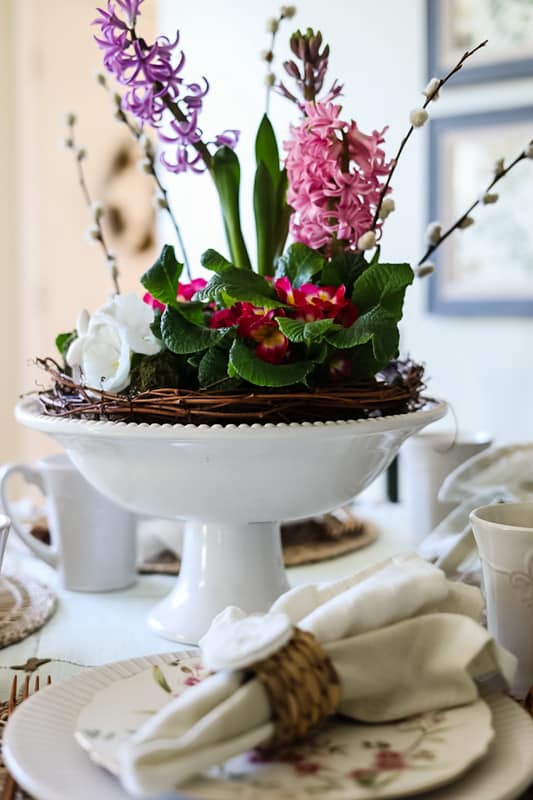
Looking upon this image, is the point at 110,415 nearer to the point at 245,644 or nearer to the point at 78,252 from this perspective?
the point at 245,644

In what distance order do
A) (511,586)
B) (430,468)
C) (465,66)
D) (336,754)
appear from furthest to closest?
(465,66) < (430,468) < (511,586) < (336,754)

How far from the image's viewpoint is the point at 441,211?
92.7 inches

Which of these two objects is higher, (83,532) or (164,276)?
(164,276)

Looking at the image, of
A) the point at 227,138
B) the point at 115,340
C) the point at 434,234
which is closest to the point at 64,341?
the point at 115,340

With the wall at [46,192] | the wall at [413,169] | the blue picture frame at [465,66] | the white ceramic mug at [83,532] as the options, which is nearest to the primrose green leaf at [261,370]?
the white ceramic mug at [83,532]

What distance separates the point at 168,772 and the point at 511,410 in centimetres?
201

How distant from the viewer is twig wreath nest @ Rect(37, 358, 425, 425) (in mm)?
703

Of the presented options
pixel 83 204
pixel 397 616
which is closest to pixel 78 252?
pixel 83 204

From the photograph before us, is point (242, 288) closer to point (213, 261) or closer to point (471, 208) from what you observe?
point (213, 261)

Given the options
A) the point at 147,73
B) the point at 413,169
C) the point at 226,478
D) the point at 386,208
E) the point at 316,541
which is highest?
the point at 413,169

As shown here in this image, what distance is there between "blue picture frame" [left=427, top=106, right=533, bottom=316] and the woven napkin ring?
187 cm

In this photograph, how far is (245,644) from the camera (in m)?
0.50

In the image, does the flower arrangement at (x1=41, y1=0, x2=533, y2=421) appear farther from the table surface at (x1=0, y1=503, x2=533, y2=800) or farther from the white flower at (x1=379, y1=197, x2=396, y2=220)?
the table surface at (x1=0, y1=503, x2=533, y2=800)

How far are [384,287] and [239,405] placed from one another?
0.15 metres
